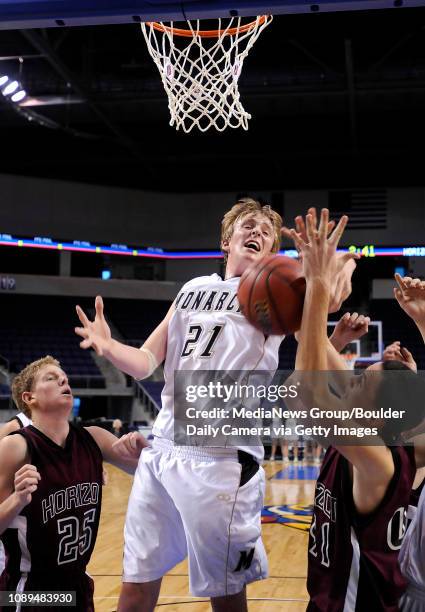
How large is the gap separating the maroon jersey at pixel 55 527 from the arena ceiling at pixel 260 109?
421 inches

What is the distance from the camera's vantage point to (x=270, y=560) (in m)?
6.16

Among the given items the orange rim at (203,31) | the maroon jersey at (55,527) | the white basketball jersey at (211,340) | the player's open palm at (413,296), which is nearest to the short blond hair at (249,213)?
the white basketball jersey at (211,340)

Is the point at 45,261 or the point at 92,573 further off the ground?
the point at 45,261

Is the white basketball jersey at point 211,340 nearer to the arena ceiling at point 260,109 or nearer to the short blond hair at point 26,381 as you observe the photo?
the short blond hair at point 26,381

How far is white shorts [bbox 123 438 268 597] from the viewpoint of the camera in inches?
111

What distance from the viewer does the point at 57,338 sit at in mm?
20828

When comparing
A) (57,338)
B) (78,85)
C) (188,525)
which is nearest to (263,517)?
(188,525)

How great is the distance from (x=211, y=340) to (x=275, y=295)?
806 mm

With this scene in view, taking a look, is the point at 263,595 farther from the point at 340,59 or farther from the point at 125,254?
the point at 125,254

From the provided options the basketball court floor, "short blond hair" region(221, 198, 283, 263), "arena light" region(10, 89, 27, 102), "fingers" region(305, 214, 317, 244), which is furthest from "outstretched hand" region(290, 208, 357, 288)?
"arena light" region(10, 89, 27, 102)

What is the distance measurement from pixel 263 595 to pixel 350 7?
386 centimetres

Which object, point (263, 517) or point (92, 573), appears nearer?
point (92, 573)

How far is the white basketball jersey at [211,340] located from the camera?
118 inches

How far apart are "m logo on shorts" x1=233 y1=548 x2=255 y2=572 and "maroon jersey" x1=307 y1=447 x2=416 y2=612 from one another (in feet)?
1.19
